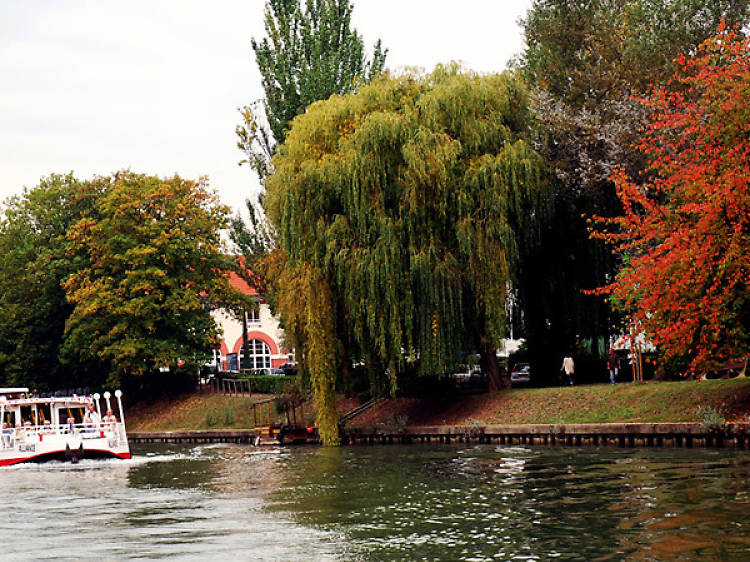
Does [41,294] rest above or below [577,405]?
above

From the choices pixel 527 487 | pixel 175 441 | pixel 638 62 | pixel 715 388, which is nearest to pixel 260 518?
pixel 527 487

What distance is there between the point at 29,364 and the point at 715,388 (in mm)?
46885

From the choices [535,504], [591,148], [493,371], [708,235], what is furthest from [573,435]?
[535,504]

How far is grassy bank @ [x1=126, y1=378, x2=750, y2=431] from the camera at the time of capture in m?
40.9

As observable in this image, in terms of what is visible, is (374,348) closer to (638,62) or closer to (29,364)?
(638,62)

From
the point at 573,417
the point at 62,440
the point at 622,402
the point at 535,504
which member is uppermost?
the point at 622,402

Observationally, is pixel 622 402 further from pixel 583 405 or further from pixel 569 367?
pixel 569 367

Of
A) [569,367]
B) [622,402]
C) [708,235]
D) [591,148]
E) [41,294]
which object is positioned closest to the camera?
[708,235]

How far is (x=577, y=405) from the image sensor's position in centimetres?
4634

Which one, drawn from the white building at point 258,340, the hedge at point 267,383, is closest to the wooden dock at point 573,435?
the hedge at point 267,383

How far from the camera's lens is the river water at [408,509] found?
20.4 m

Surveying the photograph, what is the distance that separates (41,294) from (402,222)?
37862 millimetres

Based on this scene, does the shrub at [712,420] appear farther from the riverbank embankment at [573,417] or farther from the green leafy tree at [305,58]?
the green leafy tree at [305,58]

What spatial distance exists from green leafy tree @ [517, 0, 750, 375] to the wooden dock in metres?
7.41
